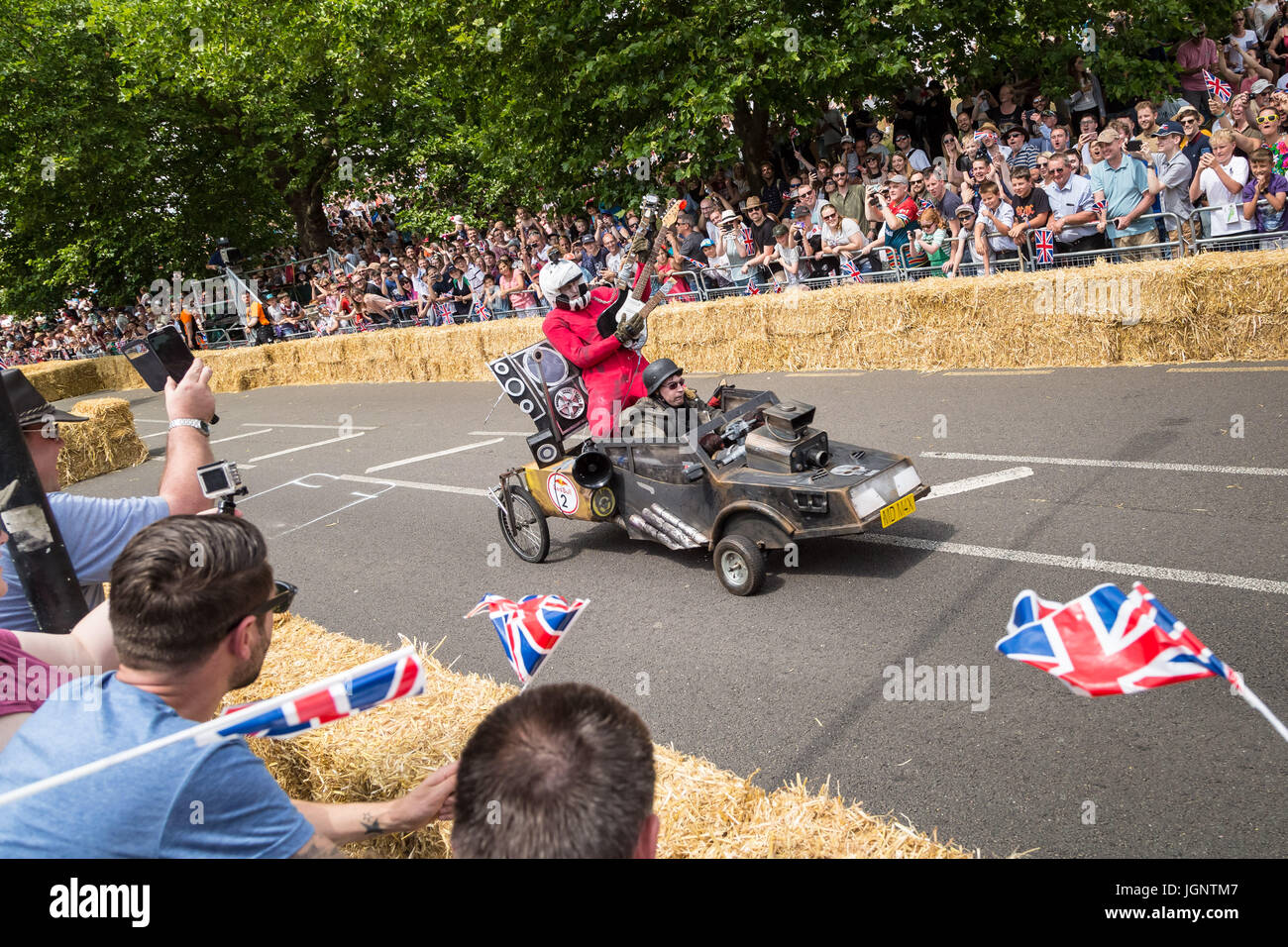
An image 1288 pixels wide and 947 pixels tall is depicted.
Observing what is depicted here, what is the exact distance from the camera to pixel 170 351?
12.3 ft

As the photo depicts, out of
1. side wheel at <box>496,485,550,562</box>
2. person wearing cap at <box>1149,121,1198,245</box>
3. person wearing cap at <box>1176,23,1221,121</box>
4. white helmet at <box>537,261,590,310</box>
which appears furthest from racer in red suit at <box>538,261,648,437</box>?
person wearing cap at <box>1176,23,1221,121</box>

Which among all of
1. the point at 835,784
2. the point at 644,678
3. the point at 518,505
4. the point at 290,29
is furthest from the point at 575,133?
the point at 835,784

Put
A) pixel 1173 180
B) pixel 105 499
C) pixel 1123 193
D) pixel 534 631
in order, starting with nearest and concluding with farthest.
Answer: pixel 534 631
pixel 105 499
pixel 1173 180
pixel 1123 193

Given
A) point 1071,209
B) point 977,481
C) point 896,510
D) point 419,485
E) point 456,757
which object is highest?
point 1071,209

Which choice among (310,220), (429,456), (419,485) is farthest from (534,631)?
(310,220)

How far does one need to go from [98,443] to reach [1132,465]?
1598cm

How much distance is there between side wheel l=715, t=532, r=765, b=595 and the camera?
5891 millimetres

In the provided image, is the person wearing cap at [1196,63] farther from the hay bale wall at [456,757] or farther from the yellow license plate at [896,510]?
the hay bale wall at [456,757]

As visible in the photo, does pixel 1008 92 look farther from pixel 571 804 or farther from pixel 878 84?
pixel 571 804

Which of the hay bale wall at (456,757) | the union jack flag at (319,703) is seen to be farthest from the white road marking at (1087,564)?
the union jack flag at (319,703)

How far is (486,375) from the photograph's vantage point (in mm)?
18688

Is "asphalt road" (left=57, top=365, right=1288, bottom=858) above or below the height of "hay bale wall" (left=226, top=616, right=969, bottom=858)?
below

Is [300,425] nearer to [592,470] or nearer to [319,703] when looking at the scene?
[592,470]

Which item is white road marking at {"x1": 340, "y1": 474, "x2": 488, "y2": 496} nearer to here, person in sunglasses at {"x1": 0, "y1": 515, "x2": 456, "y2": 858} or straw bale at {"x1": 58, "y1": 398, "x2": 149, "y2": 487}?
straw bale at {"x1": 58, "y1": 398, "x2": 149, "y2": 487}
